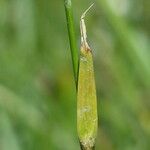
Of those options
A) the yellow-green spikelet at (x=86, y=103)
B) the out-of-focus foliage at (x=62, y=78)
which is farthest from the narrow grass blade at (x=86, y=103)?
the out-of-focus foliage at (x=62, y=78)

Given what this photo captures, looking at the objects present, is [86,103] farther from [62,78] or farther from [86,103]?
[62,78]

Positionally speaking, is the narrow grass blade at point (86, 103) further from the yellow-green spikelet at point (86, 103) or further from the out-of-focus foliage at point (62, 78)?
the out-of-focus foliage at point (62, 78)

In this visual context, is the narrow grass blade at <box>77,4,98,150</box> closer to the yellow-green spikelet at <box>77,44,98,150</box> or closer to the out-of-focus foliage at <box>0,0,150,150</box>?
the yellow-green spikelet at <box>77,44,98,150</box>

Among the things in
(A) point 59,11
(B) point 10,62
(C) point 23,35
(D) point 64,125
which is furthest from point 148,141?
(A) point 59,11

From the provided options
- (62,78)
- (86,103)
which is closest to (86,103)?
(86,103)

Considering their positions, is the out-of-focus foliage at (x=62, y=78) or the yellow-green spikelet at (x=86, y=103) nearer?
the yellow-green spikelet at (x=86, y=103)

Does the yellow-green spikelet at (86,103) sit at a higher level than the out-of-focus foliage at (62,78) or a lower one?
higher
